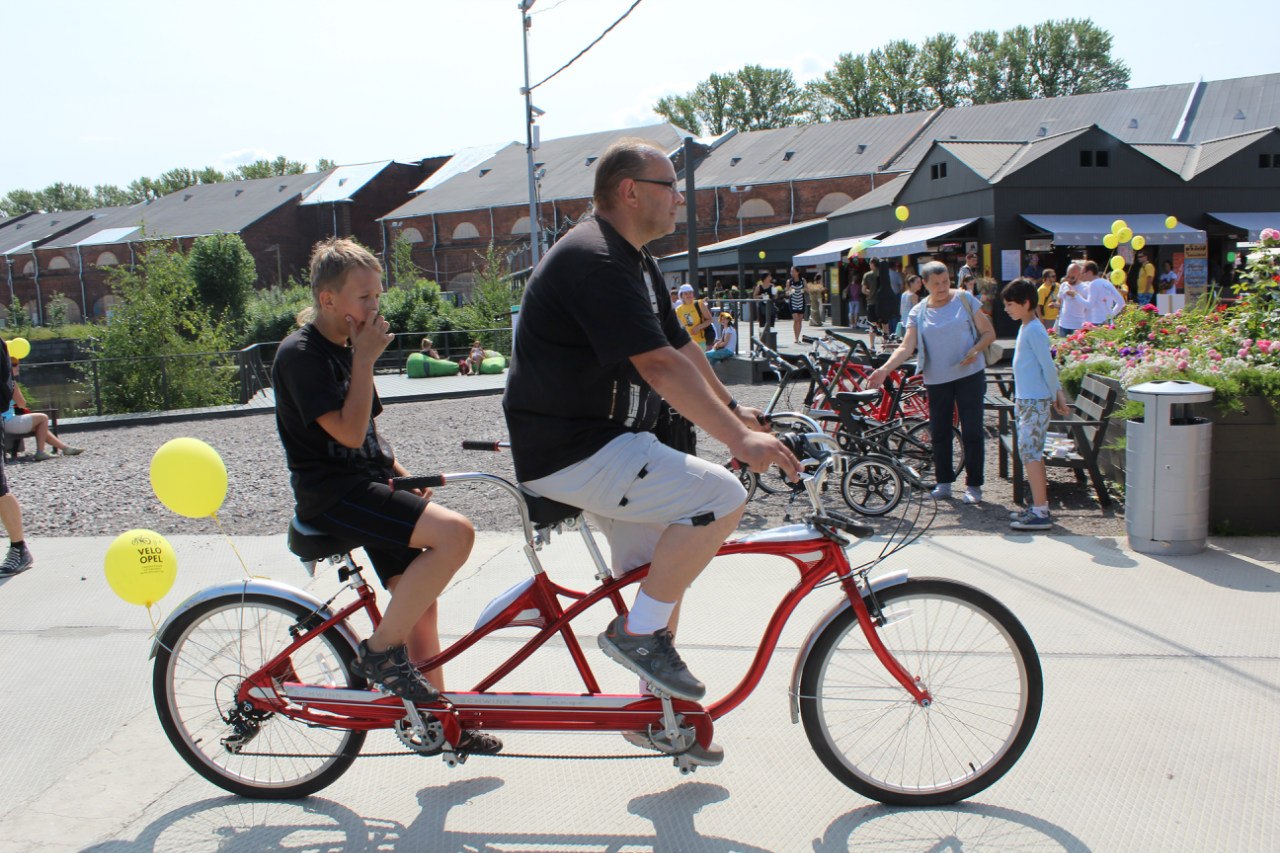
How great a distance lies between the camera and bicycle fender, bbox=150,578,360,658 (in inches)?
130

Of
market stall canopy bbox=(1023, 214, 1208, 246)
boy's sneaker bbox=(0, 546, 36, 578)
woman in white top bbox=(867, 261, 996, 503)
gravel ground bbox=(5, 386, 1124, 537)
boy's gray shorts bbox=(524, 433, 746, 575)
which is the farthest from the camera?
market stall canopy bbox=(1023, 214, 1208, 246)

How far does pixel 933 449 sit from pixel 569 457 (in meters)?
5.29

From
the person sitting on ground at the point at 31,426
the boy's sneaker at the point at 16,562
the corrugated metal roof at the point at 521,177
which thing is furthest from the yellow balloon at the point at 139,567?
the corrugated metal roof at the point at 521,177

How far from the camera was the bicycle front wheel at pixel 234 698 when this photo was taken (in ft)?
11.0

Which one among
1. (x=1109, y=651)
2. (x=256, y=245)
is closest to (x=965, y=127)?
(x=256, y=245)

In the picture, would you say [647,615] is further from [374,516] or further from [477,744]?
[374,516]

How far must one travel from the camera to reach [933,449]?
768cm

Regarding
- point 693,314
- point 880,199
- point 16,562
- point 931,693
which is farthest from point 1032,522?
point 880,199

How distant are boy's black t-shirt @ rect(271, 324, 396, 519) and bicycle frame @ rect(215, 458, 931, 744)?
1.02ft

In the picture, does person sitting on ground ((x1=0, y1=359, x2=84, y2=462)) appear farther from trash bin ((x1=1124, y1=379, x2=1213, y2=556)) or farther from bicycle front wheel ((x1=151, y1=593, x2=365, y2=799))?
trash bin ((x1=1124, y1=379, x2=1213, y2=556))

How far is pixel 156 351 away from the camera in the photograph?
18797 mm

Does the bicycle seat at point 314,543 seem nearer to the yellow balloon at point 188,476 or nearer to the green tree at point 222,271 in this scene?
the yellow balloon at point 188,476

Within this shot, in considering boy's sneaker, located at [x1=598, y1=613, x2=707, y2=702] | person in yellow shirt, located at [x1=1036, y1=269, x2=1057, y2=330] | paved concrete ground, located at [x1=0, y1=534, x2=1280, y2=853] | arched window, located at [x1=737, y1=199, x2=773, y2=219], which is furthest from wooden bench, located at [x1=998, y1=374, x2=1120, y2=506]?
arched window, located at [x1=737, y1=199, x2=773, y2=219]

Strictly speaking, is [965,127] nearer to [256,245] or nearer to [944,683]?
[256,245]
